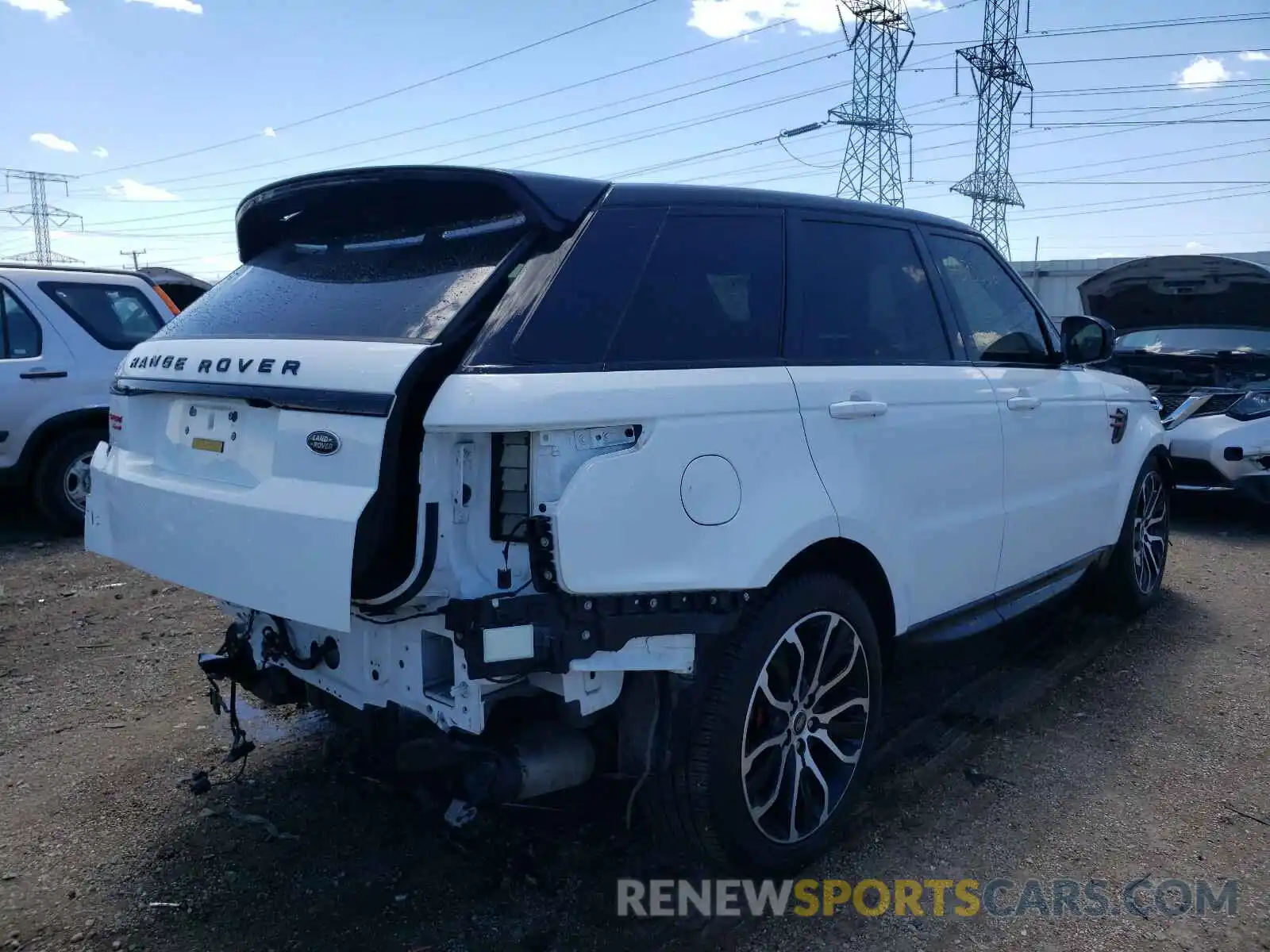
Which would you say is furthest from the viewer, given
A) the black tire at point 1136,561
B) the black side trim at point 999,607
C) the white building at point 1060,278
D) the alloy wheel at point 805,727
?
the white building at point 1060,278

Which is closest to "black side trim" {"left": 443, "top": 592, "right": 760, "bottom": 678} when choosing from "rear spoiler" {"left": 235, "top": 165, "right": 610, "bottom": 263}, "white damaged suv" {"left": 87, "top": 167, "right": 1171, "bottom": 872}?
"white damaged suv" {"left": 87, "top": 167, "right": 1171, "bottom": 872}

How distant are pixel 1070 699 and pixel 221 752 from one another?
354 cm

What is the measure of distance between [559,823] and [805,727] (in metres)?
0.89

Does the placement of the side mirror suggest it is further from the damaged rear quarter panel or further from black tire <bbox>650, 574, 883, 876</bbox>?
the damaged rear quarter panel

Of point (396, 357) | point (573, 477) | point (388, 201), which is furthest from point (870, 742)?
point (388, 201)

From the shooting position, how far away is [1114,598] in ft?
17.5

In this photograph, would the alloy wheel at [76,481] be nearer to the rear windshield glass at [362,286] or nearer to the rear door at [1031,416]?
the rear windshield glass at [362,286]

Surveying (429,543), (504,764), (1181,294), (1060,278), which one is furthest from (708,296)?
(1060,278)

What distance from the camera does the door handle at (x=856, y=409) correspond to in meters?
3.00

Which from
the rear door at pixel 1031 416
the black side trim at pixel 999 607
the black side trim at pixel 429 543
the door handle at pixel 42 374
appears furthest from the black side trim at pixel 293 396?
the door handle at pixel 42 374

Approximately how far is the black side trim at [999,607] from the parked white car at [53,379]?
19.8 feet

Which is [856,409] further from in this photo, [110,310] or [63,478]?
[110,310]

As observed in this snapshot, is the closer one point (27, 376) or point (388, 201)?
point (388, 201)

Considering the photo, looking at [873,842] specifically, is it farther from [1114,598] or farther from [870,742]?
[1114,598]
